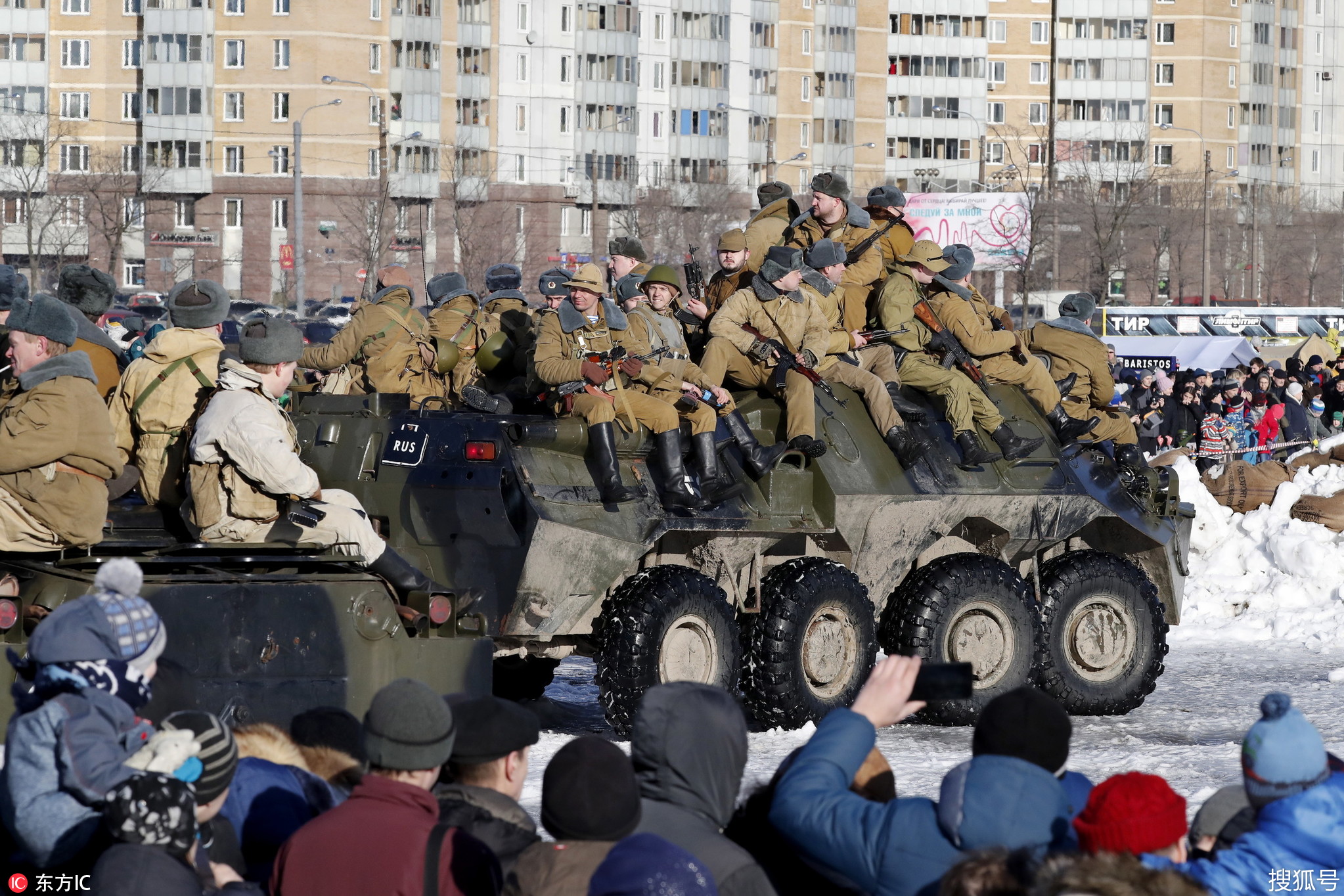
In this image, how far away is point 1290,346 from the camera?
36.8 meters

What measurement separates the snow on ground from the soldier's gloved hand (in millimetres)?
1875

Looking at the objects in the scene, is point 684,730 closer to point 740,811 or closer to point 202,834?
point 740,811

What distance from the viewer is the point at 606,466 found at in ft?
30.6

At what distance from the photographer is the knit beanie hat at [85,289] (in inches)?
394

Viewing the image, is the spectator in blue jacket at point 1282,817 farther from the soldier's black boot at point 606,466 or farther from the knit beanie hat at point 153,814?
the soldier's black boot at point 606,466

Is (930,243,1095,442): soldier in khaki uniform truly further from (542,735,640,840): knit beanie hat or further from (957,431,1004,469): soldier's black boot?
(542,735,640,840): knit beanie hat

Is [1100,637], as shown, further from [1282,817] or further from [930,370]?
[1282,817]

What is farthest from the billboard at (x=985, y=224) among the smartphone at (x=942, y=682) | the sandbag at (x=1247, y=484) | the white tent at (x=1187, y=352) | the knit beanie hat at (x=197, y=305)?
the smartphone at (x=942, y=682)

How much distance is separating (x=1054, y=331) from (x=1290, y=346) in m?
26.0

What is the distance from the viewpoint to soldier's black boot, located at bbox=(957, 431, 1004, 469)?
36.3 feet

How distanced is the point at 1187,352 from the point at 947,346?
64.3ft

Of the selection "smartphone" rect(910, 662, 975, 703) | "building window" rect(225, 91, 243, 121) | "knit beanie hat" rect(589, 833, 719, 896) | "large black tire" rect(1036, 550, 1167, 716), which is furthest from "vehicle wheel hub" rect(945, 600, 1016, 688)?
"building window" rect(225, 91, 243, 121)

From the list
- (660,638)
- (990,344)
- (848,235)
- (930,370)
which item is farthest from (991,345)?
(660,638)

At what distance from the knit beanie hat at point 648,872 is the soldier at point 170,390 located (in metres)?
4.86
